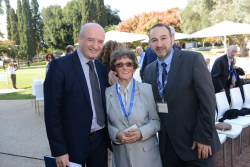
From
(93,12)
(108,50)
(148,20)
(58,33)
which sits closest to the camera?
(108,50)

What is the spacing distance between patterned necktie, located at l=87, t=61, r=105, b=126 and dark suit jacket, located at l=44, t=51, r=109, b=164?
10 cm

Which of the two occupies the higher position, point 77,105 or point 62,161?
point 77,105

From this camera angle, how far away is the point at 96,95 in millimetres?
1836

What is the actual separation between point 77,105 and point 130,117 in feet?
1.80

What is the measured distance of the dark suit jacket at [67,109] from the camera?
165 cm

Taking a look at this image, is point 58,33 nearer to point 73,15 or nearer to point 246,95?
point 73,15

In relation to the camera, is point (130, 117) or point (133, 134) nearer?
point (133, 134)

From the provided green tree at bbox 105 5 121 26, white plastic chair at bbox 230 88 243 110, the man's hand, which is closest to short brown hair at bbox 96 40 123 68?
the man's hand

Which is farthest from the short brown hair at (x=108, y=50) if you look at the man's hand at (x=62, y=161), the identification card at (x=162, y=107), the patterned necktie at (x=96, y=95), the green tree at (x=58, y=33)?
the green tree at (x=58, y=33)

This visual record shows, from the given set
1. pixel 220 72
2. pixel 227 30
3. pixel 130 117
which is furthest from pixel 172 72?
pixel 227 30

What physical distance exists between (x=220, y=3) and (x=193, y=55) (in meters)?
20.2

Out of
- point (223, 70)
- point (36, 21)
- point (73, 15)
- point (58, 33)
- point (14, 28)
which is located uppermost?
point (36, 21)

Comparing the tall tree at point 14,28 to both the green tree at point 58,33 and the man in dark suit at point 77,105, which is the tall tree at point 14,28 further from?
the man in dark suit at point 77,105

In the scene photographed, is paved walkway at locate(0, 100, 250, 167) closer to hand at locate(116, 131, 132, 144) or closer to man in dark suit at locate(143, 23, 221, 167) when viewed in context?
man in dark suit at locate(143, 23, 221, 167)
